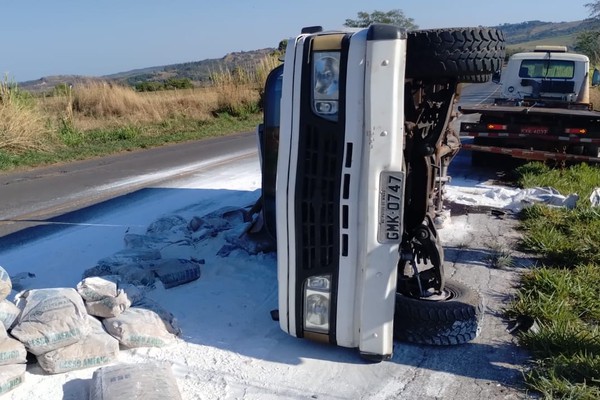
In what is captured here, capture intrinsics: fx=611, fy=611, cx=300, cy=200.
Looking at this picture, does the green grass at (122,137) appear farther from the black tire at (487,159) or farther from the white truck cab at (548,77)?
the white truck cab at (548,77)

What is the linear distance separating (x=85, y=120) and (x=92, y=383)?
18.3 meters

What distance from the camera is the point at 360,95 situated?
134 inches

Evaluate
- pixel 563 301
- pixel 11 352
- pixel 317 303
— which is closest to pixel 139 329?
pixel 11 352

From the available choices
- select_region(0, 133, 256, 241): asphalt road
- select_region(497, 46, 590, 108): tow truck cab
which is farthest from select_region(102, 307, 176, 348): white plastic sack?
select_region(497, 46, 590, 108): tow truck cab

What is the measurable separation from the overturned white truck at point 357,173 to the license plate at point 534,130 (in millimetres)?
6591

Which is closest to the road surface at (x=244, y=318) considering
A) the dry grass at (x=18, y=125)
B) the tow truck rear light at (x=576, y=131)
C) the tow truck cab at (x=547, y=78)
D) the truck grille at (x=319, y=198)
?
the truck grille at (x=319, y=198)

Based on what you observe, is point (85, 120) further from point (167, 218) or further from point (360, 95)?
point (360, 95)

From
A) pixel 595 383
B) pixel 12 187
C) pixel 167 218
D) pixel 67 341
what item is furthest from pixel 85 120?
pixel 595 383

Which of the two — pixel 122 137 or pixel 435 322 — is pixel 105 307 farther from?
pixel 122 137

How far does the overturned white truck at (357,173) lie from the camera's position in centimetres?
340

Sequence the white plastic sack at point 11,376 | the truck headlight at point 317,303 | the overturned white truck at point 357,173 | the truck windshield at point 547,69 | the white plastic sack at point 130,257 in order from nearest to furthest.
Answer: the white plastic sack at point 11,376, the overturned white truck at point 357,173, the truck headlight at point 317,303, the white plastic sack at point 130,257, the truck windshield at point 547,69

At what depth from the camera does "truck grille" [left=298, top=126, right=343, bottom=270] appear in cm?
356

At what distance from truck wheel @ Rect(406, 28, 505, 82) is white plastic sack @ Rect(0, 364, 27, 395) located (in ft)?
9.28

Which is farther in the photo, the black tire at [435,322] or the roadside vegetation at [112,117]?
the roadside vegetation at [112,117]
